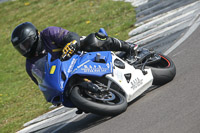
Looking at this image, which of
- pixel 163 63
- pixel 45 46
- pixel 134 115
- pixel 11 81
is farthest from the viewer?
pixel 11 81

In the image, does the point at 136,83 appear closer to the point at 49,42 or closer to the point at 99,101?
the point at 99,101

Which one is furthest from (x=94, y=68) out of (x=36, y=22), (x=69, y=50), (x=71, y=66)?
(x=36, y=22)

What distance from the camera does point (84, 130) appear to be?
17.2ft

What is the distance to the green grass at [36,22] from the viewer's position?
8.35m

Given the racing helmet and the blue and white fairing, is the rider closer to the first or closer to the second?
the racing helmet

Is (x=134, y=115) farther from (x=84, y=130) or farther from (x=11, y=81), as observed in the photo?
(x=11, y=81)

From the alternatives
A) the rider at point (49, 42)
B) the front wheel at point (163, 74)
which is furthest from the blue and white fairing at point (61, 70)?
the front wheel at point (163, 74)

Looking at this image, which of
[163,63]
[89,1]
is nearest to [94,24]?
[89,1]

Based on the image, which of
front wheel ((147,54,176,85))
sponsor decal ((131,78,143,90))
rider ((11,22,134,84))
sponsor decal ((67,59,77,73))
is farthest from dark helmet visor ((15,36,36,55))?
front wheel ((147,54,176,85))

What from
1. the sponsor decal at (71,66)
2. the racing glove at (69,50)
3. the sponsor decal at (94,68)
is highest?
the racing glove at (69,50)

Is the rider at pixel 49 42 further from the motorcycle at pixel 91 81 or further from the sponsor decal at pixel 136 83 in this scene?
the sponsor decal at pixel 136 83

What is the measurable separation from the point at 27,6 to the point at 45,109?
1142 centimetres

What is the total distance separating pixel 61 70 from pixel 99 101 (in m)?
0.68

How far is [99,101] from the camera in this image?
508cm
